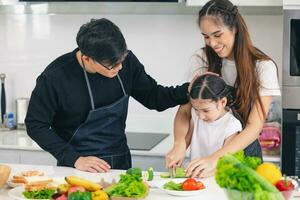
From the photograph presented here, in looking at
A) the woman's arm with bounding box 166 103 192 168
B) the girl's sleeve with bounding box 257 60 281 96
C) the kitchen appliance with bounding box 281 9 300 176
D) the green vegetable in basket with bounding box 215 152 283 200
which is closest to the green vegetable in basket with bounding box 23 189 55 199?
the woman's arm with bounding box 166 103 192 168

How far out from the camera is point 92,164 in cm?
226

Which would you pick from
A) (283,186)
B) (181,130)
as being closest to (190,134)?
(181,130)

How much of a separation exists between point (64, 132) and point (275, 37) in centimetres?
149

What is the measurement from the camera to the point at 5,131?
3.58 meters

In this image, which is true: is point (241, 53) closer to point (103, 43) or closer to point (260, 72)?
point (260, 72)

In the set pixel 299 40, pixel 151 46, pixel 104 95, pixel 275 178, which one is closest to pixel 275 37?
pixel 299 40

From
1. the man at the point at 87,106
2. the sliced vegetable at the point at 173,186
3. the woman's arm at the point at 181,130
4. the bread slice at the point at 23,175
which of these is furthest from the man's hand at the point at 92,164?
the sliced vegetable at the point at 173,186

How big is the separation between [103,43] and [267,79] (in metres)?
0.68

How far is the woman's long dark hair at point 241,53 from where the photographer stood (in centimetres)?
228

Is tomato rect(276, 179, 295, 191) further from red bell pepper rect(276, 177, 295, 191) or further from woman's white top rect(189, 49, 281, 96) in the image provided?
woman's white top rect(189, 49, 281, 96)

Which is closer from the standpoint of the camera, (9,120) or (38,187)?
(38,187)

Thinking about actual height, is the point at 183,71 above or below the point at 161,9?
below

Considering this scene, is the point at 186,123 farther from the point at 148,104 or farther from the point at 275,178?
the point at 275,178

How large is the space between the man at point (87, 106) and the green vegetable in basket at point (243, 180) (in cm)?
87
